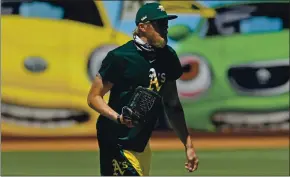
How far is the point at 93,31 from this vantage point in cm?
1326

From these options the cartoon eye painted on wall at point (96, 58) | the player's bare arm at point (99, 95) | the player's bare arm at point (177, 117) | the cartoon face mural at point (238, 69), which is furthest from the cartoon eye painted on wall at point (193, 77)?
the player's bare arm at point (99, 95)

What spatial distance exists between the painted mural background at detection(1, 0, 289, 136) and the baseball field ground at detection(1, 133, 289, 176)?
14.6 inches

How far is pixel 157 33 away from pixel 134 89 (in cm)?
40

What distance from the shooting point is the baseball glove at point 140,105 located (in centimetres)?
430

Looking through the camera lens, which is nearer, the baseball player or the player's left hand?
the baseball player

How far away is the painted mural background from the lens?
13219 mm

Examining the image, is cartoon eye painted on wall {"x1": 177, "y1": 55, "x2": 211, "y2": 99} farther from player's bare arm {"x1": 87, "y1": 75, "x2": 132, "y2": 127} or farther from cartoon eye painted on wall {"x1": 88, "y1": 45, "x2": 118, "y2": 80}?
player's bare arm {"x1": 87, "y1": 75, "x2": 132, "y2": 127}

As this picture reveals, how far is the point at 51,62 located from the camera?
13398 mm

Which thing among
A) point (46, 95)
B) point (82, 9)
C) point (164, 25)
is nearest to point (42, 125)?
point (46, 95)

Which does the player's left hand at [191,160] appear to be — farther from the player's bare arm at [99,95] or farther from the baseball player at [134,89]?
the player's bare arm at [99,95]

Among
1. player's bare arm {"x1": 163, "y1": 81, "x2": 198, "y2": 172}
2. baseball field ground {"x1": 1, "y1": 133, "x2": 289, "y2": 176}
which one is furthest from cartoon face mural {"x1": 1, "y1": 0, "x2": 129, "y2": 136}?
player's bare arm {"x1": 163, "y1": 81, "x2": 198, "y2": 172}

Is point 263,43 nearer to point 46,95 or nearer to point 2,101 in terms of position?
point 46,95

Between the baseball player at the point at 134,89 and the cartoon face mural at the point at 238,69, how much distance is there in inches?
338

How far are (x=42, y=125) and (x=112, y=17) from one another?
8.24ft
